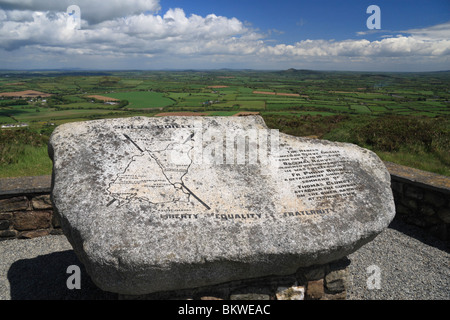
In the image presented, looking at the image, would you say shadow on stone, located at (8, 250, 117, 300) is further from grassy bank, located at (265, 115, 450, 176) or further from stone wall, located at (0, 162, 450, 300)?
grassy bank, located at (265, 115, 450, 176)

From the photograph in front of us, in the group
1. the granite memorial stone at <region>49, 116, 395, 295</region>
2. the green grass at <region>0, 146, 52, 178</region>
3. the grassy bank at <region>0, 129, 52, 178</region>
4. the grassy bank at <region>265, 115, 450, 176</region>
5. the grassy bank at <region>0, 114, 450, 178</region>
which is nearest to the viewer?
the granite memorial stone at <region>49, 116, 395, 295</region>

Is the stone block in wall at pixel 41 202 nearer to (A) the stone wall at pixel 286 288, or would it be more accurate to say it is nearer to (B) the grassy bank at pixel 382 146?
(B) the grassy bank at pixel 382 146

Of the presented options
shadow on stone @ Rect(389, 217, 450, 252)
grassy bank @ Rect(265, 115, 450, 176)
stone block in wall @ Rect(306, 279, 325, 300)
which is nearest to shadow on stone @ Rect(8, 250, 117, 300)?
stone block in wall @ Rect(306, 279, 325, 300)

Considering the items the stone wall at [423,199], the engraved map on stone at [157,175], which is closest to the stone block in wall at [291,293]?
the engraved map on stone at [157,175]

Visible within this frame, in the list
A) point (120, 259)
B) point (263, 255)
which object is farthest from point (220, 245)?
point (120, 259)

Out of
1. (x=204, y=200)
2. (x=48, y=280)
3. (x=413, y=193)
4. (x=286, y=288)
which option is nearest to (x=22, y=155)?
(x=48, y=280)

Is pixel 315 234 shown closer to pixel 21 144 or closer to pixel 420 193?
pixel 420 193
